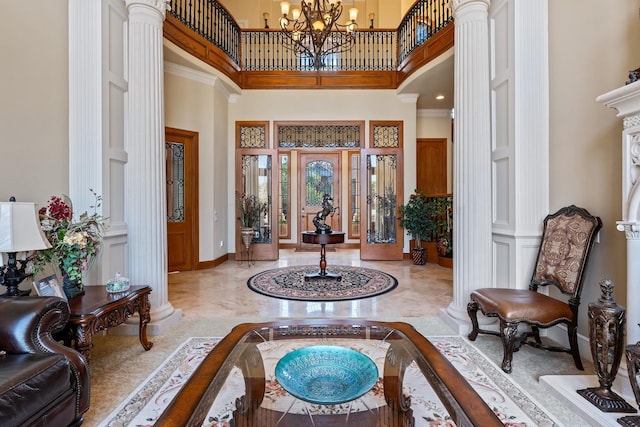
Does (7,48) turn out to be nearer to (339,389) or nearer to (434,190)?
(339,389)

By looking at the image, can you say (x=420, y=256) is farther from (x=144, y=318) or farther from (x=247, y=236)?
(x=144, y=318)

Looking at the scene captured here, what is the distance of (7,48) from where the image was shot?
7.35ft

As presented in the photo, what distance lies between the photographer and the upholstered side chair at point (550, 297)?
2.26 m

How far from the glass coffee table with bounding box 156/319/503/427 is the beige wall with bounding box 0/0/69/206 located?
1992 millimetres

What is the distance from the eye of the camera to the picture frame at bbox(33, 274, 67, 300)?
2002 mm

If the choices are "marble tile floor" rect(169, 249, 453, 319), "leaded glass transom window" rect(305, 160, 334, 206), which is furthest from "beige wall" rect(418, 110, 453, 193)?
"marble tile floor" rect(169, 249, 453, 319)

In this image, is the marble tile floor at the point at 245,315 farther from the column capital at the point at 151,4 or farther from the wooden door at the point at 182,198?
the column capital at the point at 151,4

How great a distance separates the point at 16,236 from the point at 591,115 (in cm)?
390

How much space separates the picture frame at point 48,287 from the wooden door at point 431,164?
278 inches

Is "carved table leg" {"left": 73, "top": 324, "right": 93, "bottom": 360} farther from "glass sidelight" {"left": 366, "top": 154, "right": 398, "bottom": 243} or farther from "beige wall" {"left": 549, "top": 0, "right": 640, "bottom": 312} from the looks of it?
"glass sidelight" {"left": 366, "top": 154, "right": 398, "bottom": 243}

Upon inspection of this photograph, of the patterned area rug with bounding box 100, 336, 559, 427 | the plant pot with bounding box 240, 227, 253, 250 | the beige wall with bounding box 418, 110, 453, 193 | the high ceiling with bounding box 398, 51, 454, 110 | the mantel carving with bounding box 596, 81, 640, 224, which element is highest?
the high ceiling with bounding box 398, 51, 454, 110

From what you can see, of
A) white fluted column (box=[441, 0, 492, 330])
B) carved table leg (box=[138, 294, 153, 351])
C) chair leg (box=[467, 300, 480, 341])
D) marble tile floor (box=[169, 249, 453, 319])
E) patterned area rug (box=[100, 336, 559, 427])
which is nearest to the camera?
patterned area rug (box=[100, 336, 559, 427])

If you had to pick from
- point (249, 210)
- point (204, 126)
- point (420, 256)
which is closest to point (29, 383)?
point (204, 126)

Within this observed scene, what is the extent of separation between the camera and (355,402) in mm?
1587
